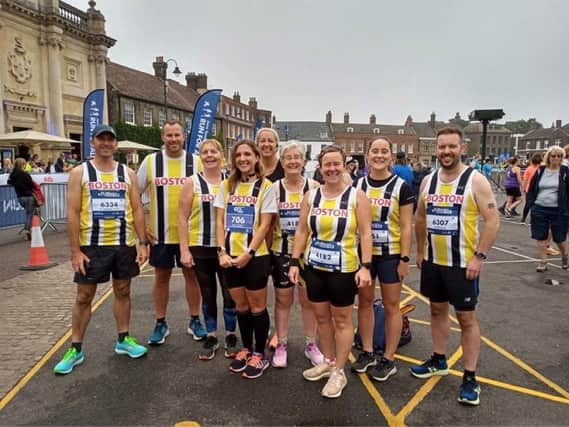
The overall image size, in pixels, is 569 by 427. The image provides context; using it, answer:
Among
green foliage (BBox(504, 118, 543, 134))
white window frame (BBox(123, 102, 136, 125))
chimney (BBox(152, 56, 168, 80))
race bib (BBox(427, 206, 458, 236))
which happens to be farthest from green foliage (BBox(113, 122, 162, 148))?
green foliage (BBox(504, 118, 543, 134))

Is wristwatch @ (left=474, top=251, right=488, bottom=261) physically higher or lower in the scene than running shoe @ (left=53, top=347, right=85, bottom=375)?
higher

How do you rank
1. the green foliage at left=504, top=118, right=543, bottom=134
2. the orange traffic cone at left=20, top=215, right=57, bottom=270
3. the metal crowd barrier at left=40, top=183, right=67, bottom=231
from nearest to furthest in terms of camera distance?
the orange traffic cone at left=20, top=215, right=57, bottom=270 → the metal crowd barrier at left=40, top=183, right=67, bottom=231 → the green foliage at left=504, top=118, right=543, bottom=134

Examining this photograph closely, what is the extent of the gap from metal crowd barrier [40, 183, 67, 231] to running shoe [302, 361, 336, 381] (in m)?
10.6

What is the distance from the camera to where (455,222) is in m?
3.20

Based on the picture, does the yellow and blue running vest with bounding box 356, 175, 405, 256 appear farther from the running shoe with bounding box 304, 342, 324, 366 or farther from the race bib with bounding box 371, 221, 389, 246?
the running shoe with bounding box 304, 342, 324, 366

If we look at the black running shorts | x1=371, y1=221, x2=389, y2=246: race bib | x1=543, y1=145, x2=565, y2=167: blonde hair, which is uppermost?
x1=543, y1=145, x2=565, y2=167: blonde hair

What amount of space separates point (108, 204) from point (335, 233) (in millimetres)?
2116

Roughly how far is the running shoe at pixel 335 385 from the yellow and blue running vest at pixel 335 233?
0.90m

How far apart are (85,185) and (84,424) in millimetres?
1973

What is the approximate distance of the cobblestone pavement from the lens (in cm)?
389

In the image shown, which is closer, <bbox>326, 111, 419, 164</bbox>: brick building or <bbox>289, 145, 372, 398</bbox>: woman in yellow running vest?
<bbox>289, 145, 372, 398</bbox>: woman in yellow running vest

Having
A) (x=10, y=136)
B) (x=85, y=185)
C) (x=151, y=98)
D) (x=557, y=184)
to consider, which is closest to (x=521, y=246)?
(x=557, y=184)

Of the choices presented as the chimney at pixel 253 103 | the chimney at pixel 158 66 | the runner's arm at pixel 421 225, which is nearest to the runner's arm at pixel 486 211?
the runner's arm at pixel 421 225

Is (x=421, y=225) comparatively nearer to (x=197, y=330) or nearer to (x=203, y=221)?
(x=203, y=221)
